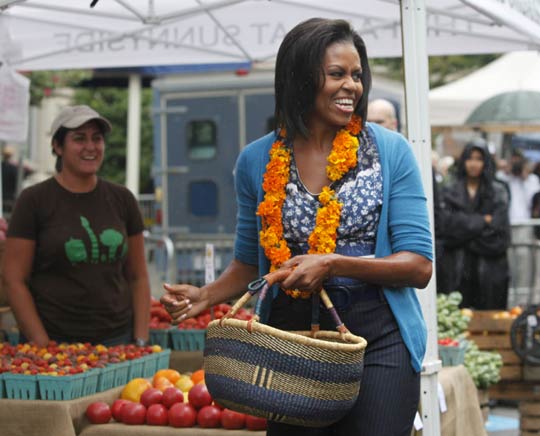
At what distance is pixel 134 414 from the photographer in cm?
508

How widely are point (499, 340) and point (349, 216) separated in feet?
18.0

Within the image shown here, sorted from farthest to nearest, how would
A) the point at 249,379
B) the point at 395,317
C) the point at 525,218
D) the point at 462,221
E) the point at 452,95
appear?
the point at 452,95 < the point at 525,218 < the point at 462,221 < the point at 395,317 < the point at 249,379

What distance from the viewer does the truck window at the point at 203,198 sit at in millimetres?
14219

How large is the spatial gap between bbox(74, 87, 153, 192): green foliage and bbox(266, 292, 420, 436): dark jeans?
28.6m

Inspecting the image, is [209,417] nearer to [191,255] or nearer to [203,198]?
[191,255]

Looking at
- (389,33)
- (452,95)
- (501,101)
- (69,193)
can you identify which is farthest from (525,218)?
(69,193)

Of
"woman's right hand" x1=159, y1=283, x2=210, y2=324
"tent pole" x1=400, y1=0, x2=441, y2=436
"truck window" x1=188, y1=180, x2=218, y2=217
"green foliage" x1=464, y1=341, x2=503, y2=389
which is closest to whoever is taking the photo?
"woman's right hand" x1=159, y1=283, x2=210, y2=324

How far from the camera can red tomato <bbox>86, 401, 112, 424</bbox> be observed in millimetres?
5059

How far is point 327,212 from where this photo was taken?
10.6ft

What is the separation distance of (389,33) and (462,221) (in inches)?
98.2

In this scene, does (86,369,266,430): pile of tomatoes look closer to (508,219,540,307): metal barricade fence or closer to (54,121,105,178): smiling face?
(54,121,105,178): smiling face

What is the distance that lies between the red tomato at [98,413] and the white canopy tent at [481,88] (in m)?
13.0

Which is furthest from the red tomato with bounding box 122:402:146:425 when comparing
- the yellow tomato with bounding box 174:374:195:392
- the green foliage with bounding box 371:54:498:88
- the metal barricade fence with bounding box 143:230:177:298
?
the green foliage with bounding box 371:54:498:88

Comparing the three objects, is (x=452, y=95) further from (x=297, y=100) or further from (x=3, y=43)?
→ (x=297, y=100)
